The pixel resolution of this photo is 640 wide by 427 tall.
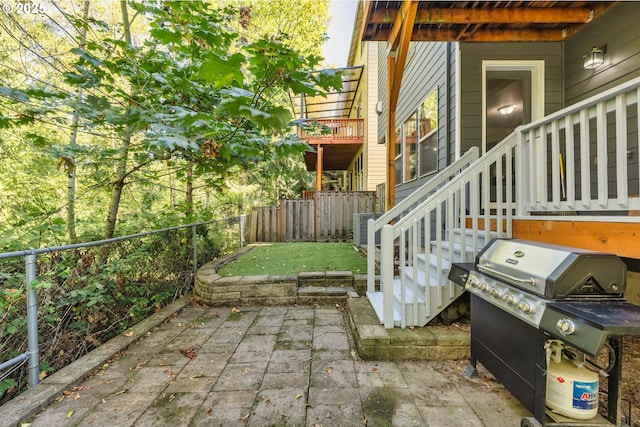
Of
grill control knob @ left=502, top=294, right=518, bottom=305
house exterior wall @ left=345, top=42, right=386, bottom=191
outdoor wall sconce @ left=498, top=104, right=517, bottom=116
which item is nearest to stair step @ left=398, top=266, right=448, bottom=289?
grill control knob @ left=502, top=294, right=518, bottom=305

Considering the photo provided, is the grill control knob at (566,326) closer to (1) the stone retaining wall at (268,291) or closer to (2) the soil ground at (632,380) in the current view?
(2) the soil ground at (632,380)

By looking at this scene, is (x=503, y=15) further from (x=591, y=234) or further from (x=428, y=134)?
(x=591, y=234)

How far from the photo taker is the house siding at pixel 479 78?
3.78m

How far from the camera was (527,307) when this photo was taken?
1483 mm

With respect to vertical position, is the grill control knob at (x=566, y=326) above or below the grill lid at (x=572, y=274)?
below

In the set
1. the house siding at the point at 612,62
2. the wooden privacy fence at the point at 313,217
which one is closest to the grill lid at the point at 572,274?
the house siding at the point at 612,62

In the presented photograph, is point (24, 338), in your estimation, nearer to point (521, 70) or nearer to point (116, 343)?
point (116, 343)

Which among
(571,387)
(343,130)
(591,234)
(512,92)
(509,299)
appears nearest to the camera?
(571,387)

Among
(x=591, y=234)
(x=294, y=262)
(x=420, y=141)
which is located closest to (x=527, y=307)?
(x=591, y=234)

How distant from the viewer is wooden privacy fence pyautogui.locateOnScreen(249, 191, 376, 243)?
26.7 feet

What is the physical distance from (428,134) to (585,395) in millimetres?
4146

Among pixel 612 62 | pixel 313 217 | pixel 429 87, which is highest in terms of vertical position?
pixel 429 87

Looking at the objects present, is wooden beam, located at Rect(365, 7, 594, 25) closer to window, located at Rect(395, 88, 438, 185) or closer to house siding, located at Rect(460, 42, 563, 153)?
house siding, located at Rect(460, 42, 563, 153)

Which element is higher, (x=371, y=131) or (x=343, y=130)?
(x=343, y=130)
